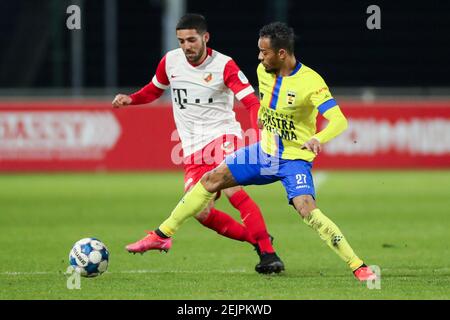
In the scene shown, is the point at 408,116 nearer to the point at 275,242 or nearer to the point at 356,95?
the point at 356,95

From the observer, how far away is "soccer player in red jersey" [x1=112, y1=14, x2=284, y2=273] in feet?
29.4

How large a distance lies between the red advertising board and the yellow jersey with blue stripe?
38.7 feet

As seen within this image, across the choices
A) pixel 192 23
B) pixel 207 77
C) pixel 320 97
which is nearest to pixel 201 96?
pixel 207 77

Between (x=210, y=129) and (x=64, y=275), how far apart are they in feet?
6.11

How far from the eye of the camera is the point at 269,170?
8.25m

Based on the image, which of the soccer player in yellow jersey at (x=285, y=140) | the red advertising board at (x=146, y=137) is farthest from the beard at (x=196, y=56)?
the red advertising board at (x=146, y=137)

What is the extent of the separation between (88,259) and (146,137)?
12426mm

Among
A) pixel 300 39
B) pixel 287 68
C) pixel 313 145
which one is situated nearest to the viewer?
pixel 313 145

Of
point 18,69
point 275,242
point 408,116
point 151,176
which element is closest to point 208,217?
point 275,242

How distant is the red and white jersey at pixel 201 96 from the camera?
9.24 meters

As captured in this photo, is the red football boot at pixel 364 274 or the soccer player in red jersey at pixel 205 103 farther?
the soccer player in red jersey at pixel 205 103

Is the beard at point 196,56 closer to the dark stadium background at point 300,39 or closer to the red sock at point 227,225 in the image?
the red sock at point 227,225

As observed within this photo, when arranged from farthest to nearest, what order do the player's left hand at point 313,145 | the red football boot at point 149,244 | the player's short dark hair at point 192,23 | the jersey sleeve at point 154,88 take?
the jersey sleeve at point 154,88, the player's short dark hair at point 192,23, the red football boot at point 149,244, the player's left hand at point 313,145

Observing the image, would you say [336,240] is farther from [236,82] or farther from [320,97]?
[236,82]
